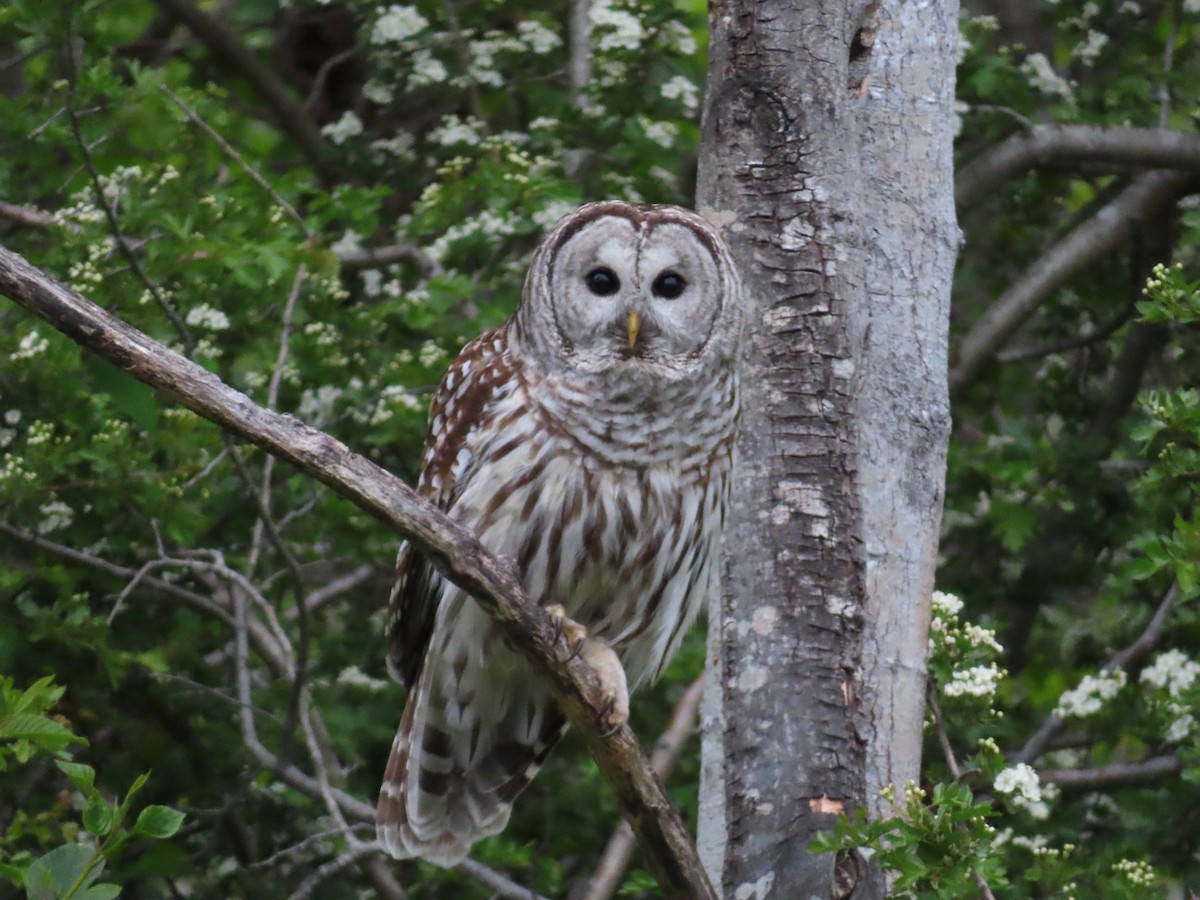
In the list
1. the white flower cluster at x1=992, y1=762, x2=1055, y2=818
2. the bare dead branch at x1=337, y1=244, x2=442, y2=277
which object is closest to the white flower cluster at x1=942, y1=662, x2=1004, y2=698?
the white flower cluster at x1=992, y1=762, x2=1055, y2=818

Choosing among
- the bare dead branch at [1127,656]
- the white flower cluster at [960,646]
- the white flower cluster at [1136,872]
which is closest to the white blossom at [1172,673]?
the bare dead branch at [1127,656]

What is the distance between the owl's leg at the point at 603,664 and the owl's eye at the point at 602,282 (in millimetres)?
711

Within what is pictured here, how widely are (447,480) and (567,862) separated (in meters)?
1.96

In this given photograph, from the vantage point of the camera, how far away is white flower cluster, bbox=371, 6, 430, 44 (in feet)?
17.4

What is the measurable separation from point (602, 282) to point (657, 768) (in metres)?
1.52

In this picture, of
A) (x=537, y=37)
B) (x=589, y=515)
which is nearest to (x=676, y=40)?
(x=537, y=37)

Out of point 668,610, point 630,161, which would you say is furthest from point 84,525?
point 630,161

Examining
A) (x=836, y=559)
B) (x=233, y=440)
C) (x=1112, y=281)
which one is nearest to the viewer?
(x=836, y=559)

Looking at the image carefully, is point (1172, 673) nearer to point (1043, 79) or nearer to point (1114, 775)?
point (1114, 775)

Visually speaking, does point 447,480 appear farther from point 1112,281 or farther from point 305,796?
point 1112,281

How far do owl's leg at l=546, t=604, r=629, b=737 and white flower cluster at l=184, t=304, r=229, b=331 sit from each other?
4.41ft

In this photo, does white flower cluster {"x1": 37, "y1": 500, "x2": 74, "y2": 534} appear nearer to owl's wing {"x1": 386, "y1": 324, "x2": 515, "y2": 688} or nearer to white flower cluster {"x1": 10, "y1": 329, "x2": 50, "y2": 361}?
white flower cluster {"x1": 10, "y1": 329, "x2": 50, "y2": 361}

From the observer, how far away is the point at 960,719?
138 inches

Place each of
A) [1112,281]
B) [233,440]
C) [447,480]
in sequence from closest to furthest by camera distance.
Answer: [447,480] < [233,440] < [1112,281]
